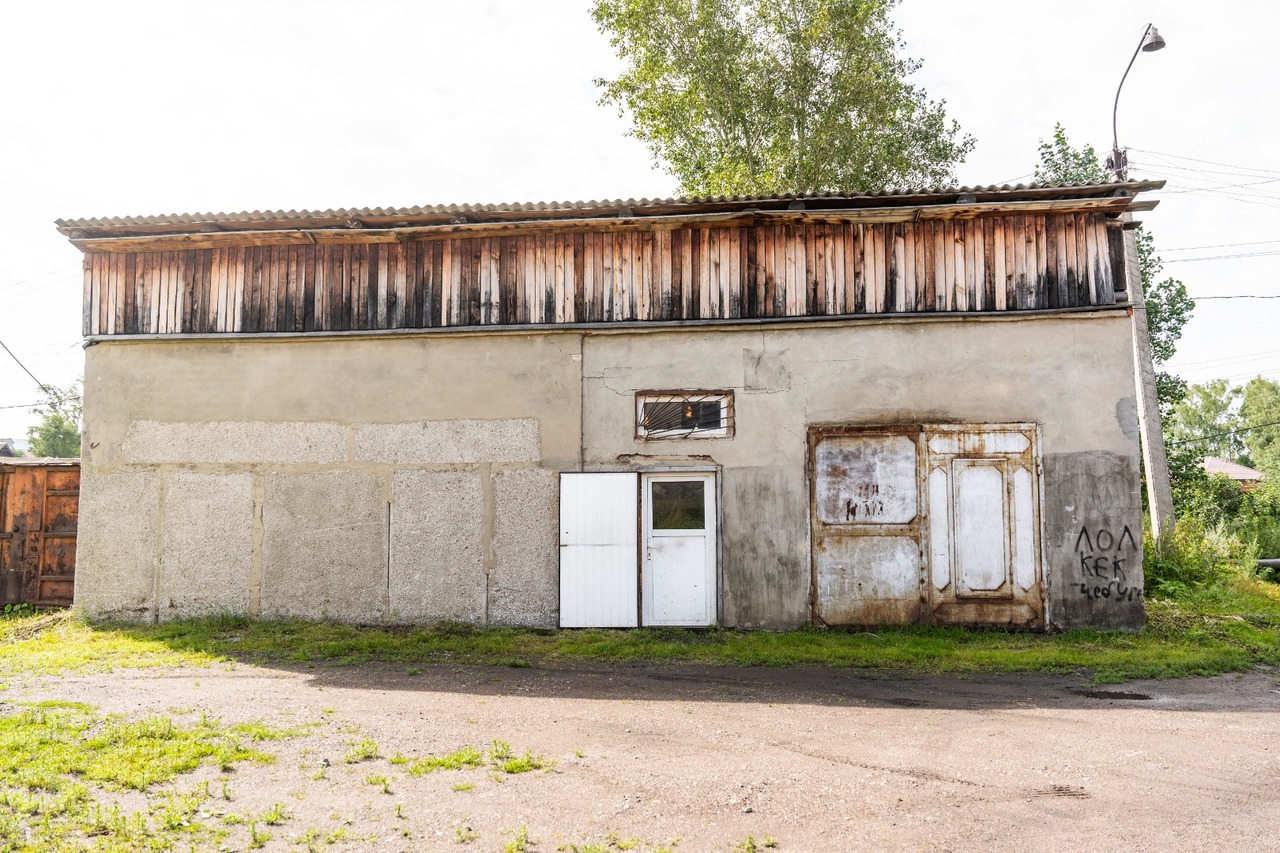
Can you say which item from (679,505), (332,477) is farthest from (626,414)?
(332,477)

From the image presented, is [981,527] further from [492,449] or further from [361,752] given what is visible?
[361,752]

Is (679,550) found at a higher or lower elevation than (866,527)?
lower

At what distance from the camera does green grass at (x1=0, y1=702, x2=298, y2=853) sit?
4.02m

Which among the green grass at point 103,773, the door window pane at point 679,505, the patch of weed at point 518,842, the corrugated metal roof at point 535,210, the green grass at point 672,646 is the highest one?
the corrugated metal roof at point 535,210

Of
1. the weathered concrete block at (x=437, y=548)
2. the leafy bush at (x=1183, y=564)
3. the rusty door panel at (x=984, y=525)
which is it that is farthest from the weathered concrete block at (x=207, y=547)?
the leafy bush at (x=1183, y=564)

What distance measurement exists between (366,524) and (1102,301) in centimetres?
938

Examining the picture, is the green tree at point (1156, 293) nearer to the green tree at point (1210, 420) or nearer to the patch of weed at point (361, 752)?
the patch of weed at point (361, 752)

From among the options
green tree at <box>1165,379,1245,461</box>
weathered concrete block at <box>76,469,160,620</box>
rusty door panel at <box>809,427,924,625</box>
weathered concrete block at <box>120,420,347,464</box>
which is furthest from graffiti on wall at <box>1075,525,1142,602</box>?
green tree at <box>1165,379,1245,461</box>

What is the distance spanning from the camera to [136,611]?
34.6 ft

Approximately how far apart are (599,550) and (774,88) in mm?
14265

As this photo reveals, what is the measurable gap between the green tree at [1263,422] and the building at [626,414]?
1532 inches

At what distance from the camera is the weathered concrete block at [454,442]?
10.3 meters

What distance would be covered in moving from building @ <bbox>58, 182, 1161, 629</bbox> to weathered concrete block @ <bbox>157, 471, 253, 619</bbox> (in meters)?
0.04

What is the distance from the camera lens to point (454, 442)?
10.4 metres
